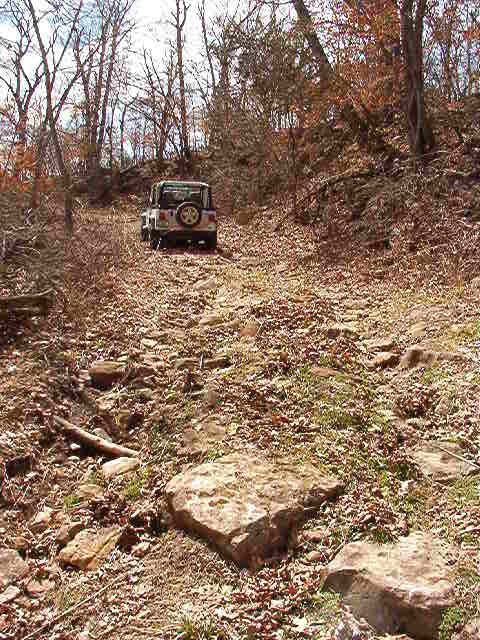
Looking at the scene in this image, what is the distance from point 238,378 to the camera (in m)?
5.80

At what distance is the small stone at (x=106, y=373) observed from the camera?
20.9ft

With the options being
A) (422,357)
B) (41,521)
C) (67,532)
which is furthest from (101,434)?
(422,357)

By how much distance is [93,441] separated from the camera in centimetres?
521

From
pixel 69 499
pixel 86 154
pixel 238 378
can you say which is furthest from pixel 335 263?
pixel 86 154

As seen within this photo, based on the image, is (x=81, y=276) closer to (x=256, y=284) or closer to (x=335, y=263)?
(x=256, y=284)

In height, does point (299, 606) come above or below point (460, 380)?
below

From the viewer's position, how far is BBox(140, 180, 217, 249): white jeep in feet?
43.5

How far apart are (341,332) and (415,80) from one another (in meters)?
7.53

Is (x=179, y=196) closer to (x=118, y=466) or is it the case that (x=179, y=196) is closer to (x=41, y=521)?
(x=118, y=466)

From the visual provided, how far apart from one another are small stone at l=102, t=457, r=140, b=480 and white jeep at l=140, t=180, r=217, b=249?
9.06 m

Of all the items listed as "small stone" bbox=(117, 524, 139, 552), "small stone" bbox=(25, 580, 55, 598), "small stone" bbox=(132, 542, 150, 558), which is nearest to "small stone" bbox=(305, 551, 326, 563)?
"small stone" bbox=(132, 542, 150, 558)

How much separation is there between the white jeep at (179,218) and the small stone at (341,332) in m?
6.83

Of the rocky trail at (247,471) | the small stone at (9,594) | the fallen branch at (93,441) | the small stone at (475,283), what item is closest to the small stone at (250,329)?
the rocky trail at (247,471)

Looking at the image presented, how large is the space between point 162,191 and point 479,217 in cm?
762
